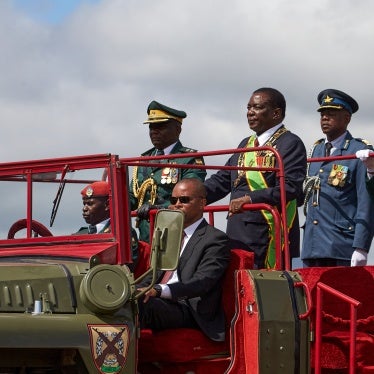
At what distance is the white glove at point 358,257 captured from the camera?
844cm

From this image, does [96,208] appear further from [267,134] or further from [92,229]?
[267,134]

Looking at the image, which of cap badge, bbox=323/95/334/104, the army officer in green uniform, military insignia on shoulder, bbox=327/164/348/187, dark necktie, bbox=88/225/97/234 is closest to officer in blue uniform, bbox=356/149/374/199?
military insignia on shoulder, bbox=327/164/348/187

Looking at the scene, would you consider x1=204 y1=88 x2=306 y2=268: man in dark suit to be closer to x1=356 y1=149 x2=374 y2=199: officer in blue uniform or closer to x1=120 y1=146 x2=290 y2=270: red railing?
x1=120 y1=146 x2=290 y2=270: red railing

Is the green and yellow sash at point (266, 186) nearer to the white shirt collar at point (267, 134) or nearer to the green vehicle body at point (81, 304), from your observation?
the white shirt collar at point (267, 134)

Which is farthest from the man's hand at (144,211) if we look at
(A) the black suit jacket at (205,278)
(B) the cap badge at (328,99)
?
(B) the cap badge at (328,99)

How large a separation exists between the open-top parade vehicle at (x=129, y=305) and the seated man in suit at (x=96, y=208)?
0.07 meters

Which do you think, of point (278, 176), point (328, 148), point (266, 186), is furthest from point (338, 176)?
point (278, 176)

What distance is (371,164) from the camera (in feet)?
26.7

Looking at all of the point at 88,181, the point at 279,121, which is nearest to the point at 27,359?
the point at 88,181

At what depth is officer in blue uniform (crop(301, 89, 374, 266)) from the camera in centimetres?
845

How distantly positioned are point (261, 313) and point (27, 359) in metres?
1.44

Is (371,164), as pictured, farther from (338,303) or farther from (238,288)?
(238,288)

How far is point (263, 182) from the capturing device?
8016 mm

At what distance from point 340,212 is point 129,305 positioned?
9.17 ft
